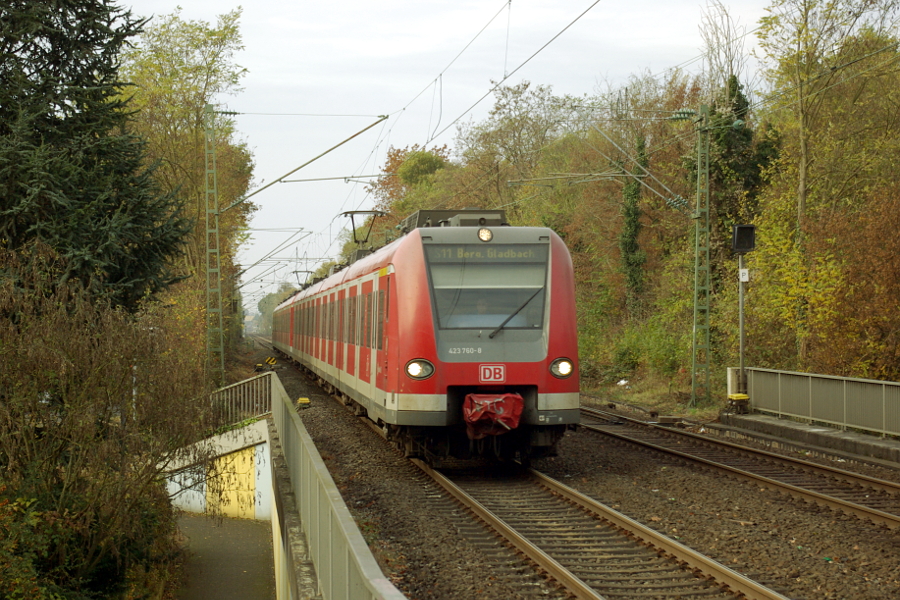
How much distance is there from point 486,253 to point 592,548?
15.0 feet

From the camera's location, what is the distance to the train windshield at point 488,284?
11.3 meters

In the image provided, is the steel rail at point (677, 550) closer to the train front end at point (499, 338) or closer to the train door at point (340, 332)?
the train front end at point (499, 338)

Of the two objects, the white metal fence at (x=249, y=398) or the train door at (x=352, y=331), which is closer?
the train door at (x=352, y=331)

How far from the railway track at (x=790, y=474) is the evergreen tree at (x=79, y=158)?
375 inches

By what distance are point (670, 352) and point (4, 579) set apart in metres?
19.3

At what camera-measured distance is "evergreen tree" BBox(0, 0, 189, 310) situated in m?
16.8

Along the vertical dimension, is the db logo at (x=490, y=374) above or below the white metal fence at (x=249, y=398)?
above

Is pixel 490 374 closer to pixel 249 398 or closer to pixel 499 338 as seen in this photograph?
pixel 499 338

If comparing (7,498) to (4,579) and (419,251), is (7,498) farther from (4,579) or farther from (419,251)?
(419,251)

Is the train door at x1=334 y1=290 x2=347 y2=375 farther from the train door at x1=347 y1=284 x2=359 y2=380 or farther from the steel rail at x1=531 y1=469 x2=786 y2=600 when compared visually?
the steel rail at x1=531 y1=469 x2=786 y2=600

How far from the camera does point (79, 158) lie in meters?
17.7

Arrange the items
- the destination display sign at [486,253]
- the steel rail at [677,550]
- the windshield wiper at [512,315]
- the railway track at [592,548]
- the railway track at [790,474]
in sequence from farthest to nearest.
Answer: the destination display sign at [486,253] → the windshield wiper at [512,315] → the railway track at [790,474] → the railway track at [592,548] → the steel rail at [677,550]

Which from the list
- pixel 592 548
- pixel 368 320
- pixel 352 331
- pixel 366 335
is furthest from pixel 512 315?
pixel 352 331

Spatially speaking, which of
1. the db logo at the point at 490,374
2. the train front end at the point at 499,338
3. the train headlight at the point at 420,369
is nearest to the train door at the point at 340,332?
the train front end at the point at 499,338
